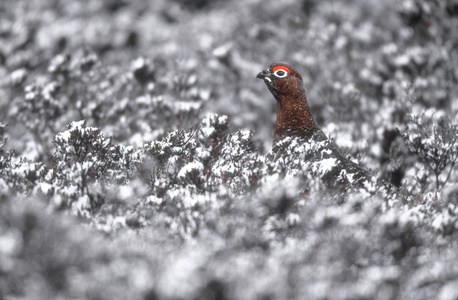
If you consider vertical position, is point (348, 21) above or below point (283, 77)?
above

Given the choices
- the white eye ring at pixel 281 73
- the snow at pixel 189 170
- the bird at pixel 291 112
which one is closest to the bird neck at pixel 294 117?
the bird at pixel 291 112

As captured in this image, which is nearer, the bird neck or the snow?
the snow

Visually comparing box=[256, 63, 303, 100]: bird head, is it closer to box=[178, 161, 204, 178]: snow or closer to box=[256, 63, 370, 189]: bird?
box=[256, 63, 370, 189]: bird

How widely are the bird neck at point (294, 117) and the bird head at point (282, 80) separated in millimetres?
44

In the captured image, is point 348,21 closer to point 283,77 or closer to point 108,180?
point 283,77

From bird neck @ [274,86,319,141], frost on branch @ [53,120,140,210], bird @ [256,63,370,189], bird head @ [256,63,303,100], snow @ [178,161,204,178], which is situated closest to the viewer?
frost on branch @ [53,120,140,210]

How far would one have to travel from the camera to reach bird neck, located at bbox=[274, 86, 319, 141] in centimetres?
491

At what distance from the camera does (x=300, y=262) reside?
2164mm

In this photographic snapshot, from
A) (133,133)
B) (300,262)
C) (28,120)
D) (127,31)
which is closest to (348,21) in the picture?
(127,31)

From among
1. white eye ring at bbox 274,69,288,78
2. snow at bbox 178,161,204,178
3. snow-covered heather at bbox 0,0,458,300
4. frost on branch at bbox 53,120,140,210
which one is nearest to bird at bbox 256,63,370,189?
white eye ring at bbox 274,69,288,78

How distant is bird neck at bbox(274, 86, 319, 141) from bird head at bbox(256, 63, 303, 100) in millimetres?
44

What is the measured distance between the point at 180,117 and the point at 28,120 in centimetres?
230

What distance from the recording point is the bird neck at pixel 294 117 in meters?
4.91

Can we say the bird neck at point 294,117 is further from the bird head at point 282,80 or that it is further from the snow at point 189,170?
the snow at point 189,170
